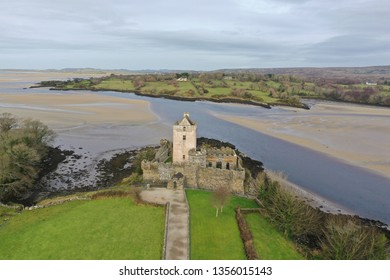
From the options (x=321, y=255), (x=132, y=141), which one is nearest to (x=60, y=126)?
(x=132, y=141)

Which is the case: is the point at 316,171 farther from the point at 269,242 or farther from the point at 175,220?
the point at 175,220

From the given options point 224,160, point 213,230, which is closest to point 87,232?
point 213,230

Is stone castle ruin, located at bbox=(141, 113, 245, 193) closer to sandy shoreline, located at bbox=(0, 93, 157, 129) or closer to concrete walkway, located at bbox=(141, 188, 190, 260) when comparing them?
concrete walkway, located at bbox=(141, 188, 190, 260)

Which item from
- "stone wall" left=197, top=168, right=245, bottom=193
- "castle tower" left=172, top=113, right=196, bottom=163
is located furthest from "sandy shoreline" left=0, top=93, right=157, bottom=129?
"stone wall" left=197, top=168, right=245, bottom=193

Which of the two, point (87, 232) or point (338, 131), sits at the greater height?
point (338, 131)

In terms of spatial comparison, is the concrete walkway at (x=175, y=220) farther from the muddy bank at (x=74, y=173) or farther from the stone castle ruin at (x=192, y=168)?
the muddy bank at (x=74, y=173)

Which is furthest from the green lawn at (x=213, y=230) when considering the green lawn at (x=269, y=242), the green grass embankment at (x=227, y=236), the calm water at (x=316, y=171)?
the calm water at (x=316, y=171)

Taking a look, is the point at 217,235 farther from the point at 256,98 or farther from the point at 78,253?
the point at 256,98
